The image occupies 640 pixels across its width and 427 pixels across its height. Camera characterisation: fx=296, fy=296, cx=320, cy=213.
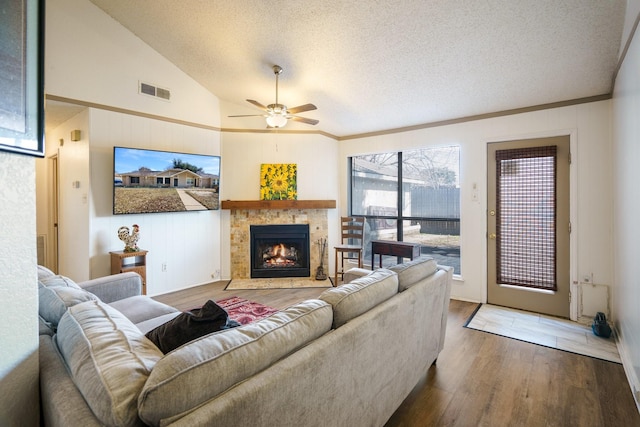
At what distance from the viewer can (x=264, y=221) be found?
17.1 ft

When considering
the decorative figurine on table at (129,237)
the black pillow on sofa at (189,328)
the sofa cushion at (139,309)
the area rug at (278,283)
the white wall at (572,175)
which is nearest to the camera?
the black pillow on sofa at (189,328)

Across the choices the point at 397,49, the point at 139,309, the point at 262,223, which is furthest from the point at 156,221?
the point at 397,49

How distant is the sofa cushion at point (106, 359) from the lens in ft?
2.68

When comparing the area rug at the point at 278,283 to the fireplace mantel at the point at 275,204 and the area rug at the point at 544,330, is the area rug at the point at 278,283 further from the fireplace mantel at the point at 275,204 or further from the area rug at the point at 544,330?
the area rug at the point at 544,330

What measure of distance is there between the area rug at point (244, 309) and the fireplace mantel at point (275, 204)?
1583 millimetres

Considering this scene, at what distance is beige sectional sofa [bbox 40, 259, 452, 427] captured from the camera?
845 mm

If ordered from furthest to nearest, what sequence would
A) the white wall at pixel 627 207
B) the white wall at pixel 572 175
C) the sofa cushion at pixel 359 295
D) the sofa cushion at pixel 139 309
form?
the white wall at pixel 572 175, the sofa cushion at pixel 139 309, the white wall at pixel 627 207, the sofa cushion at pixel 359 295

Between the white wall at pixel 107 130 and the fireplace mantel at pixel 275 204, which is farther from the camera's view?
the fireplace mantel at pixel 275 204

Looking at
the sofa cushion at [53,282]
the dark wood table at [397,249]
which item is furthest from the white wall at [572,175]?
the sofa cushion at [53,282]

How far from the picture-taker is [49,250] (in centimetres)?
490

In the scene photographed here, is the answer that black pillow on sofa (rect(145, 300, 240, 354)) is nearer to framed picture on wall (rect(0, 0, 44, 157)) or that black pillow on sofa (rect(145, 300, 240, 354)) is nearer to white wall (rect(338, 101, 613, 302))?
framed picture on wall (rect(0, 0, 44, 157))

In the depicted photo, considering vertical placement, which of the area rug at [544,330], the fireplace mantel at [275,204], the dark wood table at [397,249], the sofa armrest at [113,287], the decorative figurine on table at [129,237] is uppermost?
the fireplace mantel at [275,204]

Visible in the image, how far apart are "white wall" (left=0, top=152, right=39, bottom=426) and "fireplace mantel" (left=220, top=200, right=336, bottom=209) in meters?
4.08

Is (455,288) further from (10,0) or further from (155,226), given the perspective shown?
(10,0)
